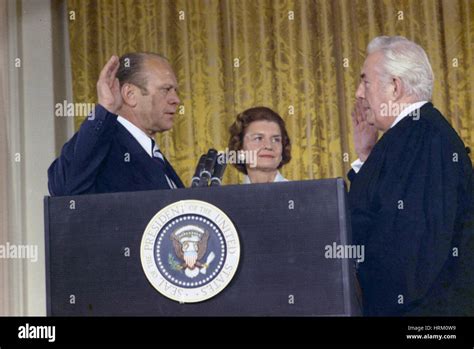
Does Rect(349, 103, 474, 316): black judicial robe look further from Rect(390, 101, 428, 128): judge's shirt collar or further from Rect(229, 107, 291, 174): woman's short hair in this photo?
Rect(229, 107, 291, 174): woman's short hair

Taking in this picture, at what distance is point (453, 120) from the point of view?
6.02 m

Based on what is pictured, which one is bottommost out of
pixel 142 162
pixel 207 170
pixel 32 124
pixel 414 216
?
pixel 414 216

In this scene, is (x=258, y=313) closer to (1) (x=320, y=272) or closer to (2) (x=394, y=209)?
(1) (x=320, y=272)

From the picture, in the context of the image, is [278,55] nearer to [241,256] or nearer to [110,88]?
[110,88]

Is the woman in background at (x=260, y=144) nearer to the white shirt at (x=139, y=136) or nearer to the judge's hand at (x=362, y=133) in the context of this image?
the judge's hand at (x=362, y=133)

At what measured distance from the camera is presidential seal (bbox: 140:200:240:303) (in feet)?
12.0

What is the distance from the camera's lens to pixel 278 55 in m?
6.26

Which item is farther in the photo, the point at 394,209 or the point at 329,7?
the point at 329,7

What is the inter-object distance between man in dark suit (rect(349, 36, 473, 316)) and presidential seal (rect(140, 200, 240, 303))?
3.91ft

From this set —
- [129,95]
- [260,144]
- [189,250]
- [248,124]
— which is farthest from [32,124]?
[189,250]

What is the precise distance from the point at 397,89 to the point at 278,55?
1109mm
